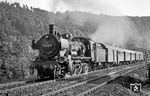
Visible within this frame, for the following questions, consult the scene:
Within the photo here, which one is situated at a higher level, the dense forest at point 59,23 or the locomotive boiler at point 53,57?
the dense forest at point 59,23

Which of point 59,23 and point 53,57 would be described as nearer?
point 53,57

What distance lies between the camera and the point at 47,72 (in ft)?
46.5

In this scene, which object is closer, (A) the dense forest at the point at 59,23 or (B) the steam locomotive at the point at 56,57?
(B) the steam locomotive at the point at 56,57

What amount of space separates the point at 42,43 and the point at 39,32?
225 feet

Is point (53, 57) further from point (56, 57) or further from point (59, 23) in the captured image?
point (59, 23)

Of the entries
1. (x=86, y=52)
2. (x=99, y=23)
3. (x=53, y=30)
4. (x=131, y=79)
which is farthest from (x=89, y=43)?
(x=99, y=23)

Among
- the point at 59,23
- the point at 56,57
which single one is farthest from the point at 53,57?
the point at 59,23

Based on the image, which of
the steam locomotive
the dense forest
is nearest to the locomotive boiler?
the steam locomotive

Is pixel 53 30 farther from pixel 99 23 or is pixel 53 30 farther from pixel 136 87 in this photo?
pixel 99 23

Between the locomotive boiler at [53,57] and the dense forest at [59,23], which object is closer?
the locomotive boiler at [53,57]

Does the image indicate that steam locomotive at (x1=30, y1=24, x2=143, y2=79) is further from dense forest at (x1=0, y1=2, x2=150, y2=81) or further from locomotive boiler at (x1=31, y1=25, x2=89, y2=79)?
dense forest at (x1=0, y1=2, x2=150, y2=81)

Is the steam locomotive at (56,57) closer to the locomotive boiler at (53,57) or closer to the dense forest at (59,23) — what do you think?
the locomotive boiler at (53,57)

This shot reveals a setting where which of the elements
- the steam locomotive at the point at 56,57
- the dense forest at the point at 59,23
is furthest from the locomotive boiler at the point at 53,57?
the dense forest at the point at 59,23

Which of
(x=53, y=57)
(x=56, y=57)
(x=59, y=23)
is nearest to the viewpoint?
(x=56, y=57)
